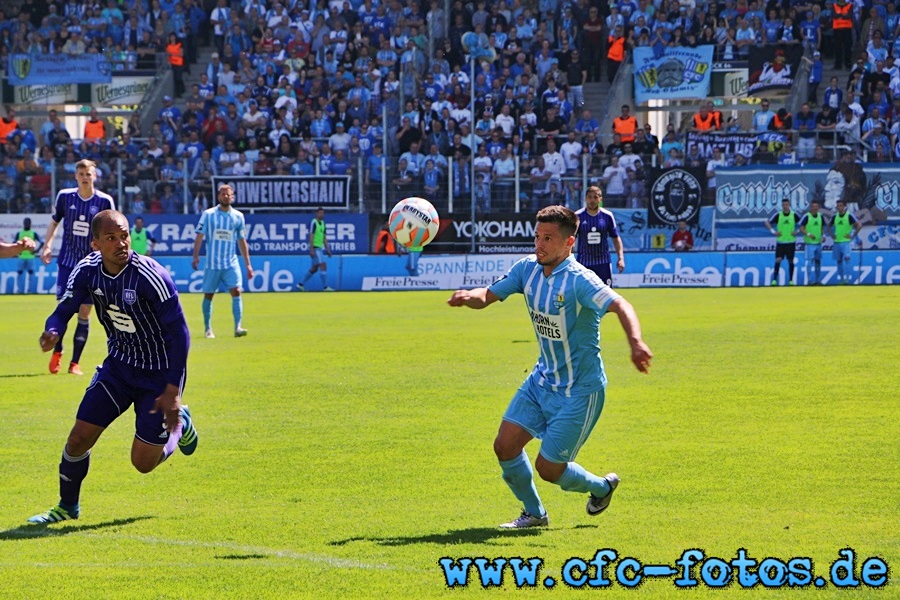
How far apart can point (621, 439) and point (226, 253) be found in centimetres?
1075

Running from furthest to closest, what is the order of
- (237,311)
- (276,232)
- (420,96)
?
(420,96)
(276,232)
(237,311)

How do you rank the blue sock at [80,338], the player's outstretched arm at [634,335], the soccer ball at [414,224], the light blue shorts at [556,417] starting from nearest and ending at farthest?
1. the player's outstretched arm at [634,335]
2. the light blue shorts at [556,417]
3. the soccer ball at [414,224]
4. the blue sock at [80,338]

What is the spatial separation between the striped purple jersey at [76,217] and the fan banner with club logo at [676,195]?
2150cm

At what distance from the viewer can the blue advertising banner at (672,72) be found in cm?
3888

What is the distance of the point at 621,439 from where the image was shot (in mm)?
10750

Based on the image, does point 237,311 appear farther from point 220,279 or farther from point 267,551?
point 267,551

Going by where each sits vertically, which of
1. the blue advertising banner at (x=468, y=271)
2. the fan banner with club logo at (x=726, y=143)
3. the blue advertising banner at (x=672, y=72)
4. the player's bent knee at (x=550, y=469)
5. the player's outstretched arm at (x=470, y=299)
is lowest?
the blue advertising banner at (x=468, y=271)

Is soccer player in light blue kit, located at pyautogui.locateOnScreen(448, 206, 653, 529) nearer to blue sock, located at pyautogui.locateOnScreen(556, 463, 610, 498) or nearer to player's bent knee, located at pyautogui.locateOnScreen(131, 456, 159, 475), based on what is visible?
blue sock, located at pyautogui.locateOnScreen(556, 463, 610, 498)

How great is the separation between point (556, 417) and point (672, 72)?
33427 millimetres

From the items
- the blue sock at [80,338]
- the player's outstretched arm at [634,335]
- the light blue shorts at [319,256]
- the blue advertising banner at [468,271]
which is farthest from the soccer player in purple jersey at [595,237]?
the light blue shorts at [319,256]

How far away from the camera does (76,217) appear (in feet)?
49.6

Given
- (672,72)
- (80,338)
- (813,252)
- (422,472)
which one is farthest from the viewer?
(672,72)

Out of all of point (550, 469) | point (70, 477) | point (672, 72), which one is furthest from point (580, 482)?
point (672, 72)

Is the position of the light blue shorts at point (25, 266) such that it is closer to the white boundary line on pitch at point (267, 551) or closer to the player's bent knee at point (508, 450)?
the white boundary line on pitch at point (267, 551)
